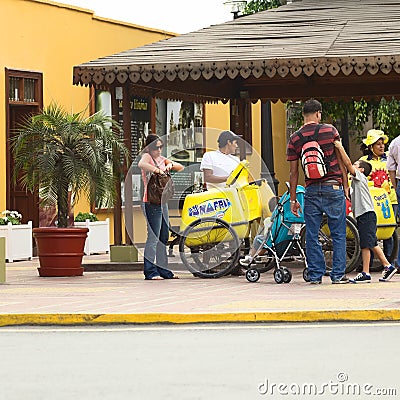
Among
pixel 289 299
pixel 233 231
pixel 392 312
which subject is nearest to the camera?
pixel 392 312

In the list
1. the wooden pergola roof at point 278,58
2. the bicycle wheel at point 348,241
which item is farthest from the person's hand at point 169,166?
the bicycle wheel at point 348,241

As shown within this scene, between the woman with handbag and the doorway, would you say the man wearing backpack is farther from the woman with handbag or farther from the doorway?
the doorway

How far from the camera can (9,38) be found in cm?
2358

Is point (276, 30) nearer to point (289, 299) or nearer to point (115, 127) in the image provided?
point (115, 127)

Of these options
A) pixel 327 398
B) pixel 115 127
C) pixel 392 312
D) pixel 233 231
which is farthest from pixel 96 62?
pixel 327 398

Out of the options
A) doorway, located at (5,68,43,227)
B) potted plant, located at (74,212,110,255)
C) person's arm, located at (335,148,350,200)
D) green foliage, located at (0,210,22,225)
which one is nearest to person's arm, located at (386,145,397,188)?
person's arm, located at (335,148,350,200)

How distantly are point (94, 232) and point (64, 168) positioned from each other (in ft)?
22.6

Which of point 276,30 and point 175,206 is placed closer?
point 175,206

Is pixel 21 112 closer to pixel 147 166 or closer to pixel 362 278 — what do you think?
pixel 147 166

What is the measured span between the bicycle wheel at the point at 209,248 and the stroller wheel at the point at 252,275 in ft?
1.71

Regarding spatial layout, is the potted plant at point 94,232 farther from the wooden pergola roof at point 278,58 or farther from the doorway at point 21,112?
the wooden pergola roof at point 278,58

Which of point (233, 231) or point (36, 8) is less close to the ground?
point (36, 8)

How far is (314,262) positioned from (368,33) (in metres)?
5.08

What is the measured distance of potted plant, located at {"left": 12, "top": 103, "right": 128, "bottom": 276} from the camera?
712 inches
